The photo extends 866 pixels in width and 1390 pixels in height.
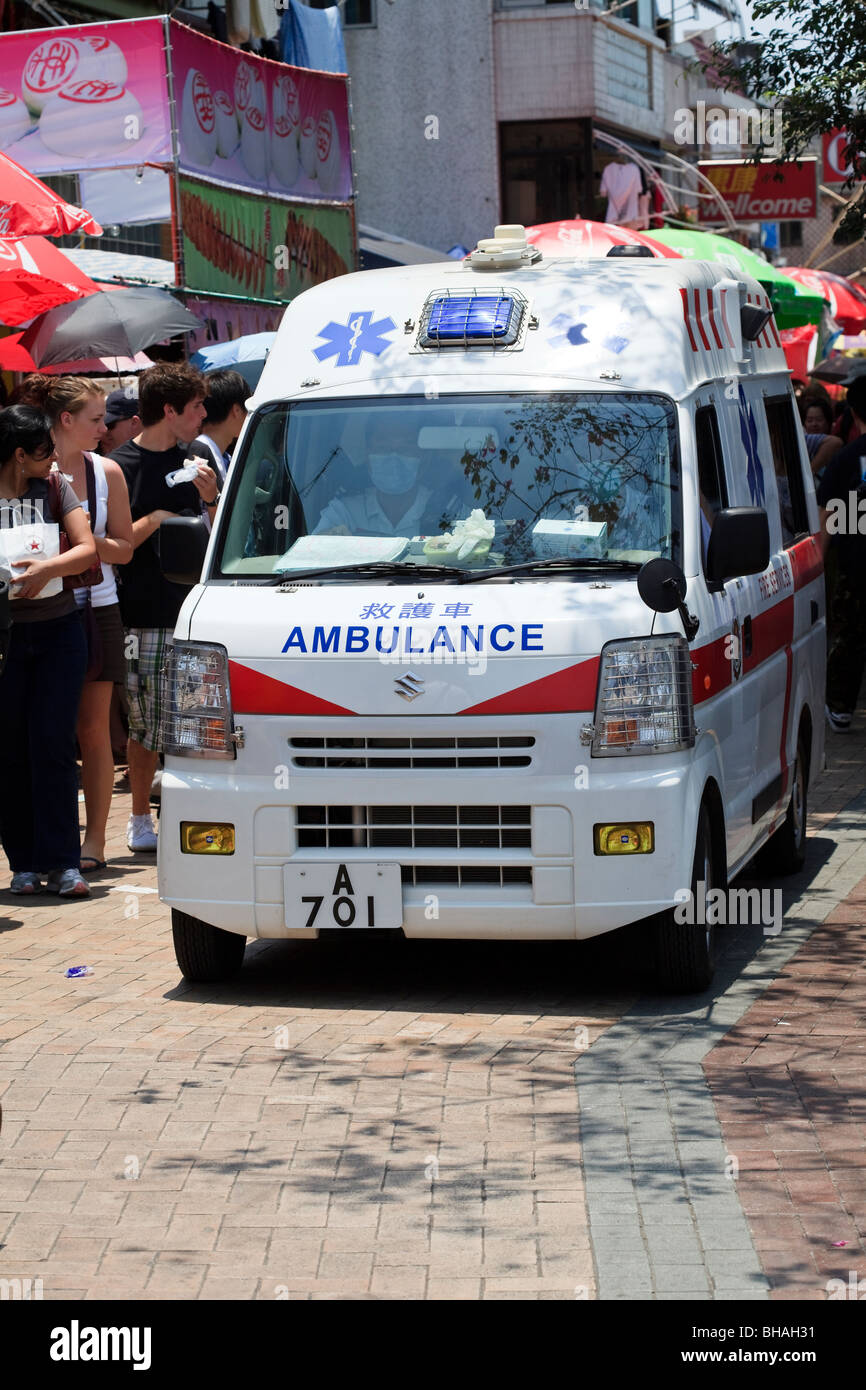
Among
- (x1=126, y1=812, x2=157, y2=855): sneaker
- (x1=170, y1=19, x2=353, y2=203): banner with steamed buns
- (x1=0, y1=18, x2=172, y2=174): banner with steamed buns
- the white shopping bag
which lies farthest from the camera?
(x1=170, y1=19, x2=353, y2=203): banner with steamed buns

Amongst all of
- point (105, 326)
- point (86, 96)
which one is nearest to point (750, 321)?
point (105, 326)

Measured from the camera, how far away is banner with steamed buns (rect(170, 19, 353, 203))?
16562 mm

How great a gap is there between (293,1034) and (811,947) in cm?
235

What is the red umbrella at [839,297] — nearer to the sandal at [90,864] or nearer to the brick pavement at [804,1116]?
the sandal at [90,864]

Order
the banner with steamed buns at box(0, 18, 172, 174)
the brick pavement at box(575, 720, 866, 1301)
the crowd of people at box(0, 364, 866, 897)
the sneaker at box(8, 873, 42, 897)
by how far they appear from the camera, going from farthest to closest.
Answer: the banner with steamed buns at box(0, 18, 172, 174) → the sneaker at box(8, 873, 42, 897) → the crowd of people at box(0, 364, 866, 897) → the brick pavement at box(575, 720, 866, 1301)

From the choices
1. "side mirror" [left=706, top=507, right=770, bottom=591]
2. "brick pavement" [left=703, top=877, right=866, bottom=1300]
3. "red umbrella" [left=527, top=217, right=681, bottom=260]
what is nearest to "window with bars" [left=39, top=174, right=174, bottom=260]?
"red umbrella" [left=527, top=217, right=681, bottom=260]

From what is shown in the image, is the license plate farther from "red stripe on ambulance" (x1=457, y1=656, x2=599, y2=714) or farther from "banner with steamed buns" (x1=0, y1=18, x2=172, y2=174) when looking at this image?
"banner with steamed buns" (x1=0, y1=18, x2=172, y2=174)

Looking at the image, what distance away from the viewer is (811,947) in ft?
27.5

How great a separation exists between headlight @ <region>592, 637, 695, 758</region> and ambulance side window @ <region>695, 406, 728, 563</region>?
0.74 meters

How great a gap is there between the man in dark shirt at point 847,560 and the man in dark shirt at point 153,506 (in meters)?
5.35

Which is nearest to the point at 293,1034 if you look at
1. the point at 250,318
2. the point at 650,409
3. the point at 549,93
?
the point at 650,409

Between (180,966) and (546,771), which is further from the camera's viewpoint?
(180,966)

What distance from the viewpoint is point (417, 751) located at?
7121 mm

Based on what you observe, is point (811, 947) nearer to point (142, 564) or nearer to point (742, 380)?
point (742, 380)
